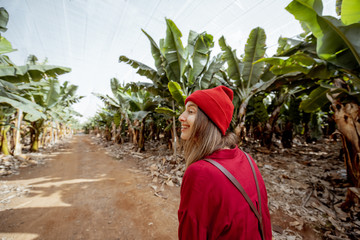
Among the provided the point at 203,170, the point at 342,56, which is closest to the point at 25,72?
the point at 203,170

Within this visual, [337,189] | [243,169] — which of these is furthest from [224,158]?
[337,189]

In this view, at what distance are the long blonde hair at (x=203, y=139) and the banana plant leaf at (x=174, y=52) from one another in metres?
4.87

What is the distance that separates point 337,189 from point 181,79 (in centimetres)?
591

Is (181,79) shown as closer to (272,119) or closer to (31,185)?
(272,119)

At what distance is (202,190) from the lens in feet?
2.96

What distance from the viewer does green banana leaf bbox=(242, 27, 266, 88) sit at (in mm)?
5070

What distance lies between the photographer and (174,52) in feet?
18.1

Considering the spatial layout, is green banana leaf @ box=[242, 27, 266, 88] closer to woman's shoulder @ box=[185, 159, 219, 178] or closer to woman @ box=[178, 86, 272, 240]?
woman @ box=[178, 86, 272, 240]

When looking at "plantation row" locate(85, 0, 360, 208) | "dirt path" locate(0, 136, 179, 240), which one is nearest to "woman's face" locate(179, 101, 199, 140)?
"dirt path" locate(0, 136, 179, 240)

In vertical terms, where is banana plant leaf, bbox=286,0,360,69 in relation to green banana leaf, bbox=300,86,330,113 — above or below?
above

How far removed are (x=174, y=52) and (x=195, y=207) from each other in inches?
219

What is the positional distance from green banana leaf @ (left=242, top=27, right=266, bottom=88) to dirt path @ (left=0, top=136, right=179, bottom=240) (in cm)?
519

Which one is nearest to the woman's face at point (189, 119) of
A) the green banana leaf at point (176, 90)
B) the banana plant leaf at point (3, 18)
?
the green banana leaf at point (176, 90)

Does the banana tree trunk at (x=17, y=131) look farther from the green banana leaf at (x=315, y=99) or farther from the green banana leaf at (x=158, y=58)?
the green banana leaf at (x=315, y=99)
